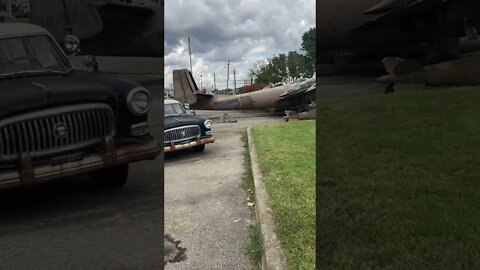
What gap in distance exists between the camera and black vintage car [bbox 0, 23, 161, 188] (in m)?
2.11

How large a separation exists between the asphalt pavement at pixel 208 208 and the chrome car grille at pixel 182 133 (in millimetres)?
154

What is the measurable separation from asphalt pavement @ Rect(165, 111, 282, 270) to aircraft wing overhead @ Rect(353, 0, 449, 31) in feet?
3.16

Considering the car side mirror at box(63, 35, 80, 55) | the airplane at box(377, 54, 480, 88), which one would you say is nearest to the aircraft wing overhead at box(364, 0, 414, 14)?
the airplane at box(377, 54, 480, 88)

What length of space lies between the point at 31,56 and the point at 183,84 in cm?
94

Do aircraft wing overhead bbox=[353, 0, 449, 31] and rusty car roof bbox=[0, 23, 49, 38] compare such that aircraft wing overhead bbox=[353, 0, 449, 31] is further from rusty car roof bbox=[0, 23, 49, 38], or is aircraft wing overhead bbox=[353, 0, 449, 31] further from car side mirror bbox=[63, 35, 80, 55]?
rusty car roof bbox=[0, 23, 49, 38]

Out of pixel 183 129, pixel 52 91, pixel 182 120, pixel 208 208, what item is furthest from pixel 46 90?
pixel 208 208

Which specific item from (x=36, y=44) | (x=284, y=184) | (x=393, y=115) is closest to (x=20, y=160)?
(x=36, y=44)

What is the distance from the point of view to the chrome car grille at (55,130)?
6.86 feet

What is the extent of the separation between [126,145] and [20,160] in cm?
53

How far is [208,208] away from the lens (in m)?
3.88

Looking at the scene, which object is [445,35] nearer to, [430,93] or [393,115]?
[430,93]

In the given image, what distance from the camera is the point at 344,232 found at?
10.3 ft

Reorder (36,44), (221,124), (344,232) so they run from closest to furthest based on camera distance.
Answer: (36,44), (344,232), (221,124)

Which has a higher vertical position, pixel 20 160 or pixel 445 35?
pixel 445 35
